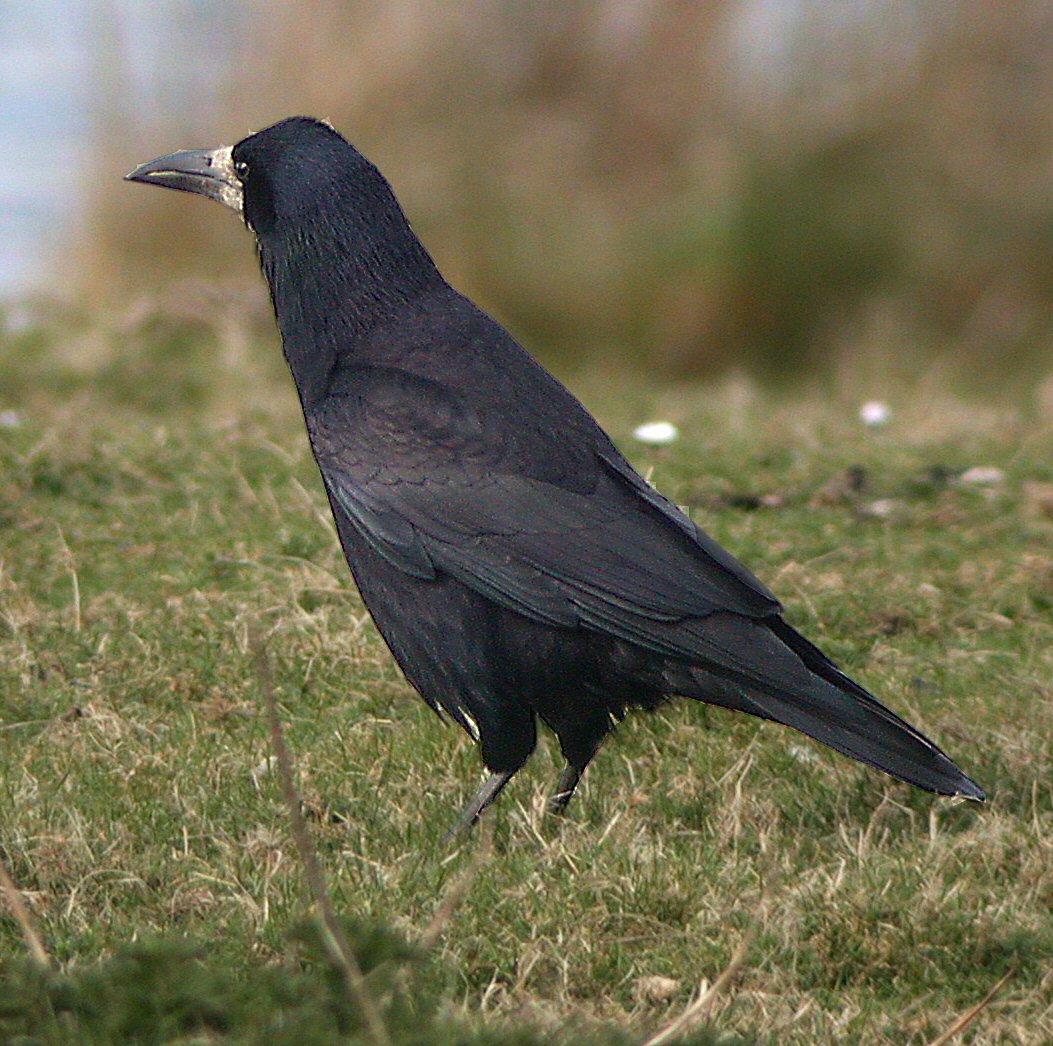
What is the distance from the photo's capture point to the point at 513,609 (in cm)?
366

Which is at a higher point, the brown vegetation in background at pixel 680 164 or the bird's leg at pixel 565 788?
the brown vegetation in background at pixel 680 164

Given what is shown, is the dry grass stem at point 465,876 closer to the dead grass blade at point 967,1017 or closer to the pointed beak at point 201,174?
the dead grass blade at point 967,1017

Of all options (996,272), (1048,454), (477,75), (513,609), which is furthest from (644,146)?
(513,609)

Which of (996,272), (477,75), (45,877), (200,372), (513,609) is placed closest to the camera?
(45,877)

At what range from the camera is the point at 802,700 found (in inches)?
141

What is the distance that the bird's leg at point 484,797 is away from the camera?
3785 millimetres

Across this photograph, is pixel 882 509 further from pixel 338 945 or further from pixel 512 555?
pixel 338 945

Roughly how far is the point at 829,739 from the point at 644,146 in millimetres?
7047

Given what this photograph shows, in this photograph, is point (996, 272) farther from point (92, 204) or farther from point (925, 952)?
point (925, 952)

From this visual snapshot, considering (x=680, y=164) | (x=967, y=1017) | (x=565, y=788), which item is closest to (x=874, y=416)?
(x=680, y=164)

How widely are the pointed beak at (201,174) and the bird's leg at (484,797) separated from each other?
4.95 ft

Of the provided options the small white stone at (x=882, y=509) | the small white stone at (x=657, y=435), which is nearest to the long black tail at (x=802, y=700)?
the small white stone at (x=882, y=509)

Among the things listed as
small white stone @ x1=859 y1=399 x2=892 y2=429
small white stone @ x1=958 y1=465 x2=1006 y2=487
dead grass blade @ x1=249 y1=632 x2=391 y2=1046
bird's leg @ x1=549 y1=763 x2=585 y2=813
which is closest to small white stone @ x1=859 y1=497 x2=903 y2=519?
small white stone @ x1=958 y1=465 x2=1006 y2=487

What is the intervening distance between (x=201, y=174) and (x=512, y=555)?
1387 mm
